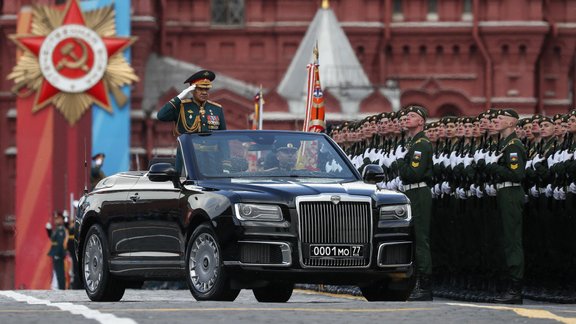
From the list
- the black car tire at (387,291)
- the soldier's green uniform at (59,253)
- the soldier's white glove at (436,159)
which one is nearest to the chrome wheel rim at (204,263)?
Answer: the black car tire at (387,291)

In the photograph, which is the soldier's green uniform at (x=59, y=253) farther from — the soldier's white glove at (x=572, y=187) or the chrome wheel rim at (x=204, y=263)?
the chrome wheel rim at (x=204, y=263)

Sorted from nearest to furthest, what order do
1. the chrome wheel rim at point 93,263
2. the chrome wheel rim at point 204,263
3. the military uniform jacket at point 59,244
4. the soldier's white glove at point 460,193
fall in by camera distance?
the chrome wheel rim at point 204,263 → the chrome wheel rim at point 93,263 → the soldier's white glove at point 460,193 → the military uniform jacket at point 59,244

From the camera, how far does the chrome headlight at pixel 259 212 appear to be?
1441 cm

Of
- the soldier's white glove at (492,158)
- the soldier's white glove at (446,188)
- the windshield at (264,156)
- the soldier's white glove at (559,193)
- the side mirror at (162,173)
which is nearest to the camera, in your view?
the side mirror at (162,173)

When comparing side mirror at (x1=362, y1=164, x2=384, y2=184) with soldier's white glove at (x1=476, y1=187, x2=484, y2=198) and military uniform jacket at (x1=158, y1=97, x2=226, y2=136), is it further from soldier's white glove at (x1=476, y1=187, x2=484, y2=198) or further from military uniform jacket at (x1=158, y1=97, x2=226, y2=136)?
soldier's white glove at (x1=476, y1=187, x2=484, y2=198)

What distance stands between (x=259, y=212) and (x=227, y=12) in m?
45.0

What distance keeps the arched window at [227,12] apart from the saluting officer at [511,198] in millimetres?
42173

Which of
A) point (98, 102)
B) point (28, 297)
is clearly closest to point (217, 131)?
point (28, 297)

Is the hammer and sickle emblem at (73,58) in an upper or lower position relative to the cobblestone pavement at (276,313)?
upper

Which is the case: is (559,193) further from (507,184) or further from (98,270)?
(98,270)

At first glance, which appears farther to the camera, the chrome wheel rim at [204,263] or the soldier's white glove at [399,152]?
the soldier's white glove at [399,152]

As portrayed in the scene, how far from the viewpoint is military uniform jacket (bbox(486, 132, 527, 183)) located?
55.1 feet


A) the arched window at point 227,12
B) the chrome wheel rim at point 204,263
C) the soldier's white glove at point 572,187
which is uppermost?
the arched window at point 227,12

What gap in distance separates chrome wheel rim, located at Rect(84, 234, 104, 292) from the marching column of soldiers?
268cm
